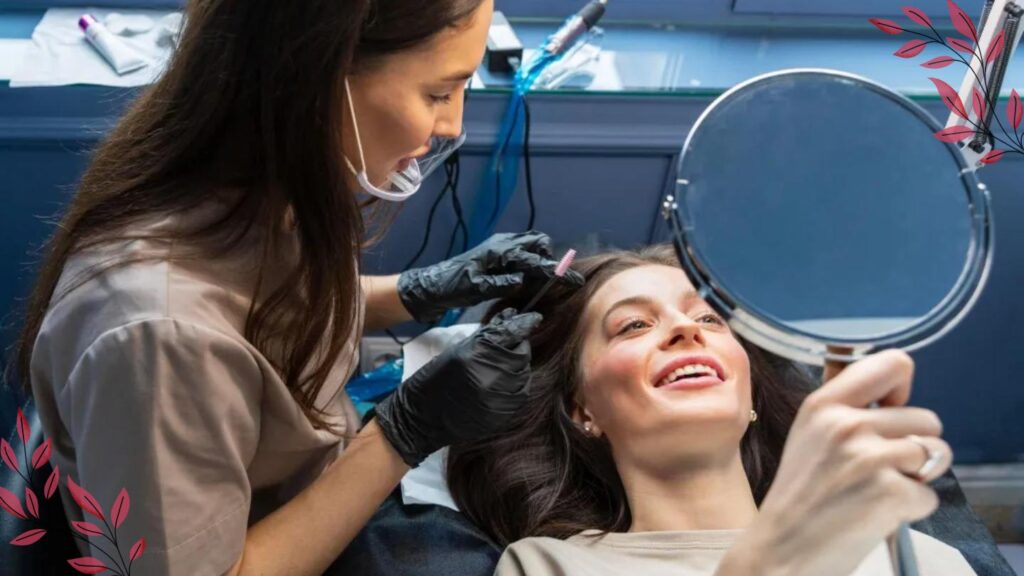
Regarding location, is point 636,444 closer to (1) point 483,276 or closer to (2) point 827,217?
(1) point 483,276

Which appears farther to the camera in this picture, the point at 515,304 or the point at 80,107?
the point at 80,107

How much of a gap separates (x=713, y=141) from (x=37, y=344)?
81 centimetres

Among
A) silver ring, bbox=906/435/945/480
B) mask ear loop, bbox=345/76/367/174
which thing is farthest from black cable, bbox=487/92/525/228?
silver ring, bbox=906/435/945/480

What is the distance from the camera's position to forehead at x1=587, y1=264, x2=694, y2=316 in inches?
61.7

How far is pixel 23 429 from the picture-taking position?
52.8 inches

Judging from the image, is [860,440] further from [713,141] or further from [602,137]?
[602,137]

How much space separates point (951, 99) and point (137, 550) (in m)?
1.31

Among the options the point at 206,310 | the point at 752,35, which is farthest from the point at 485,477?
the point at 752,35

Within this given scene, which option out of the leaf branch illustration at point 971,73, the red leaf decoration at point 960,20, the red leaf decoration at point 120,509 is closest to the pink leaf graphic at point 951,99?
the leaf branch illustration at point 971,73

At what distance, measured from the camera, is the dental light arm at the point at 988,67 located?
1379 millimetres

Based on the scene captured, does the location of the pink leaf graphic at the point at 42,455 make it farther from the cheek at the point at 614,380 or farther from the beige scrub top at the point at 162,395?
the cheek at the point at 614,380

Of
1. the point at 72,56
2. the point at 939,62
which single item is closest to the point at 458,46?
the point at 72,56

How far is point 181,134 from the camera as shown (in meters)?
1.16

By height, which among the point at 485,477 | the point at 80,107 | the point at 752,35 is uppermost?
the point at 752,35
